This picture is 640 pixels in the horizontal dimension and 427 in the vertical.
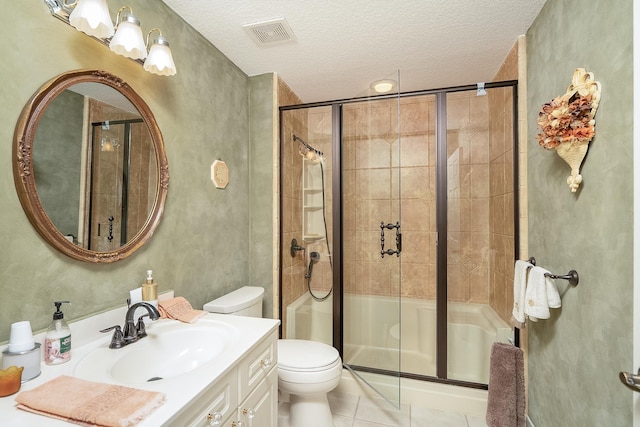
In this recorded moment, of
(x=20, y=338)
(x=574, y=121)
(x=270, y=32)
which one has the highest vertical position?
(x=270, y=32)

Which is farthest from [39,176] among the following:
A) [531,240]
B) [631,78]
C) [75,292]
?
[531,240]

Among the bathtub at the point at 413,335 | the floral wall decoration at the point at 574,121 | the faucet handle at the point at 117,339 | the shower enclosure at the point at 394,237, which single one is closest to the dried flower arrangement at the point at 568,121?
the floral wall decoration at the point at 574,121

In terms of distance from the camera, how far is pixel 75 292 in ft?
3.86

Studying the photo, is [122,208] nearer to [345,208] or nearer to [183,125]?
[183,125]

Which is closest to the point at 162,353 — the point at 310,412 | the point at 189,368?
the point at 189,368

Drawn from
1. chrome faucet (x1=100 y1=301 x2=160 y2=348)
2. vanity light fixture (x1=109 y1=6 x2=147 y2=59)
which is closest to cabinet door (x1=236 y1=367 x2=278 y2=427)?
chrome faucet (x1=100 y1=301 x2=160 y2=348)

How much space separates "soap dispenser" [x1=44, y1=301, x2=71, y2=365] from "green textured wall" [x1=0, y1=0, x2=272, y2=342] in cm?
8

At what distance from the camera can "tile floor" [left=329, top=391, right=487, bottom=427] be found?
1.92 meters

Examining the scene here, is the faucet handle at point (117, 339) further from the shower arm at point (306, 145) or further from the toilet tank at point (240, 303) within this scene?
the shower arm at point (306, 145)

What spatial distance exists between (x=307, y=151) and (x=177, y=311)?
151cm

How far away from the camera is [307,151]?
2439 millimetres

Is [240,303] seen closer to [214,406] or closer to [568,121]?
[214,406]

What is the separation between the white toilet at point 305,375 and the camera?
1731 millimetres

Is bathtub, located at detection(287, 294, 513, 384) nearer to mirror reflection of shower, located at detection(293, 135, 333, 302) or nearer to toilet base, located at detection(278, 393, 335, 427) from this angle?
mirror reflection of shower, located at detection(293, 135, 333, 302)
